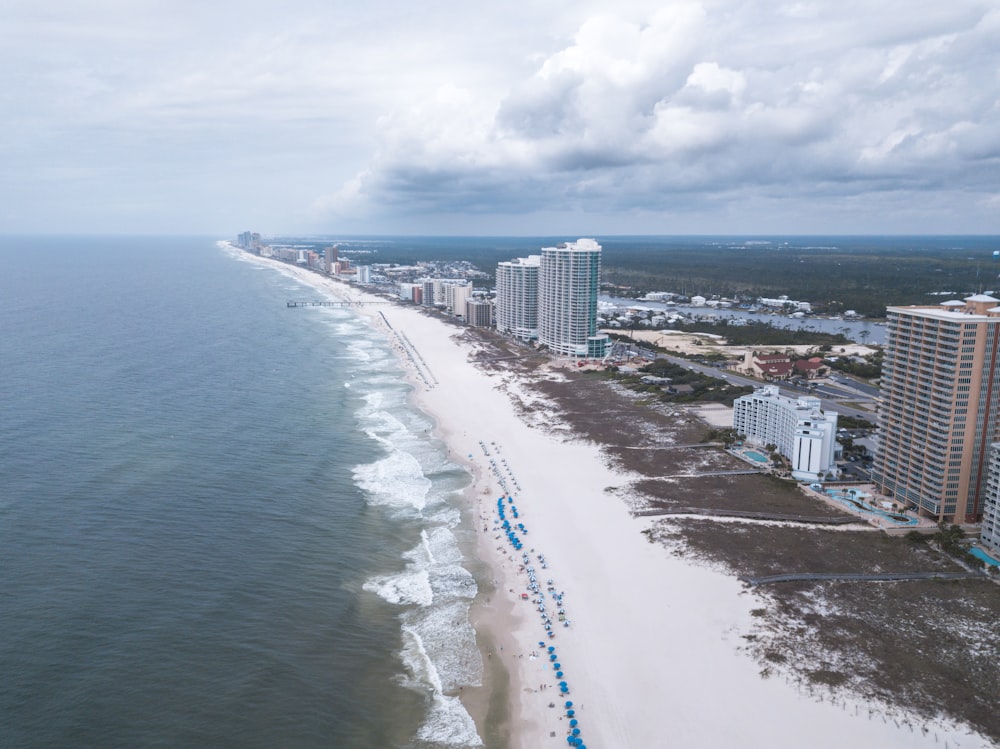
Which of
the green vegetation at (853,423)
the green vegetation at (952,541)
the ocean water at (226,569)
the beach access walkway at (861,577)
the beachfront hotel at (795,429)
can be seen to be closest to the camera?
the ocean water at (226,569)

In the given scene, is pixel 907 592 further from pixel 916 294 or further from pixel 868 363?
pixel 916 294

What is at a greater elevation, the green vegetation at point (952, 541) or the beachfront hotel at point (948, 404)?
the beachfront hotel at point (948, 404)

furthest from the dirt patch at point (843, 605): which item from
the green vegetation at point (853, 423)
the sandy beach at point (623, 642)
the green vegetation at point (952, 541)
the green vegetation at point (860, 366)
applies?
the green vegetation at point (860, 366)

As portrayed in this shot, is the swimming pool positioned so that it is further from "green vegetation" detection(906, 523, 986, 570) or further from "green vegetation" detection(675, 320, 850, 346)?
"green vegetation" detection(675, 320, 850, 346)

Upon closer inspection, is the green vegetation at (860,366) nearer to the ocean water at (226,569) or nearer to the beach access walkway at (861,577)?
the beach access walkway at (861,577)

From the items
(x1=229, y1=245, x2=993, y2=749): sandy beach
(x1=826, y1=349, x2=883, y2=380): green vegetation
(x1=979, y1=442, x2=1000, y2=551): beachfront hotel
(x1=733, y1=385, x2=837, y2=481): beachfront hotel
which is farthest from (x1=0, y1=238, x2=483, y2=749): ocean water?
(x1=826, y1=349, x2=883, y2=380): green vegetation

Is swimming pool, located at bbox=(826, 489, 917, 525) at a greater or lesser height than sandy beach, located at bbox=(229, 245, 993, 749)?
greater

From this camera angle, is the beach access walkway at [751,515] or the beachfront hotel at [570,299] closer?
the beach access walkway at [751,515]
